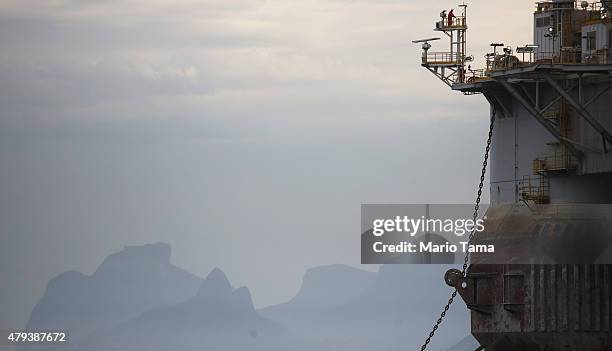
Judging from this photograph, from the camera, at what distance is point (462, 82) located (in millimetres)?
71875

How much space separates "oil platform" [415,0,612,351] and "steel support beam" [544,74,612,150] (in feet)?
0.12

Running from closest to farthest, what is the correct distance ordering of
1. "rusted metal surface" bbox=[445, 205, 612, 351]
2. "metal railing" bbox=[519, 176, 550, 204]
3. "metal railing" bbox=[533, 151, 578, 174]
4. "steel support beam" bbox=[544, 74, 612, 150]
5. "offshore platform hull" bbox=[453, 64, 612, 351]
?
"steel support beam" bbox=[544, 74, 612, 150] → "offshore platform hull" bbox=[453, 64, 612, 351] → "rusted metal surface" bbox=[445, 205, 612, 351] → "metal railing" bbox=[533, 151, 578, 174] → "metal railing" bbox=[519, 176, 550, 204]

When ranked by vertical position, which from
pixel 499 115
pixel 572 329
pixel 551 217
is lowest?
pixel 572 329

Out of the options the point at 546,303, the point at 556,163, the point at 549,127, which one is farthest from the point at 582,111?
the point at 546,303

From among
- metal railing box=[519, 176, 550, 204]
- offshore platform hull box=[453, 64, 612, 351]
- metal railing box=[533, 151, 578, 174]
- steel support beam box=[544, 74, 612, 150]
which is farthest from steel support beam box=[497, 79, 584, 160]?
metal railing box=[519, 176, 550, 204]

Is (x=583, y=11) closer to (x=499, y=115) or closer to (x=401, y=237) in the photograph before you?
(x=499, y=115)

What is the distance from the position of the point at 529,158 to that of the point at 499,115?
3047 mm

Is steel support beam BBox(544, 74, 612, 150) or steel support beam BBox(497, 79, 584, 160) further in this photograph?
steel support beam BBox(497, 79, 584, 160)

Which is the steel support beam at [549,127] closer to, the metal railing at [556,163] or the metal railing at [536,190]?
the metal railing at [556,163]

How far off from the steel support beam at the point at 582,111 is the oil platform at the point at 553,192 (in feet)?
0.12

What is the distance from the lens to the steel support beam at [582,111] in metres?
65.5

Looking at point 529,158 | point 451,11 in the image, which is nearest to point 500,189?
point 529,158

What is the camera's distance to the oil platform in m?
66.6

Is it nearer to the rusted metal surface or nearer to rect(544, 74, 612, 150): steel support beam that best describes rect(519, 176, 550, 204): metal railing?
the rusted metal surface
